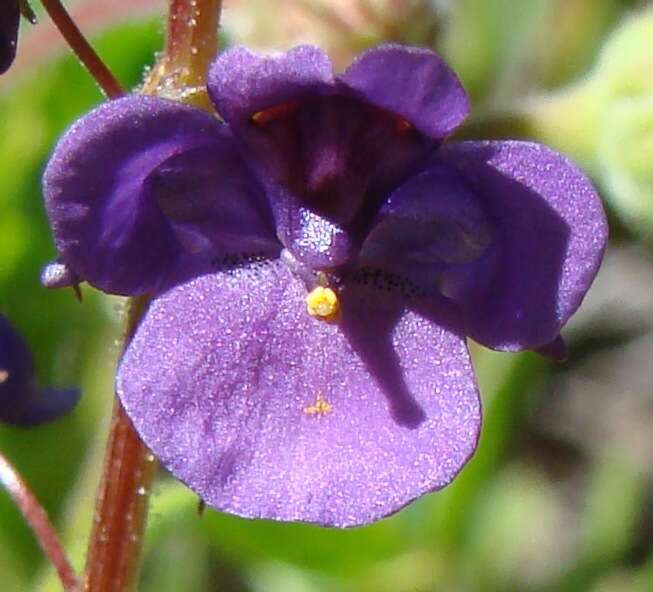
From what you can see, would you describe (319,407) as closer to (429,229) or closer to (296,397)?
(296,397)

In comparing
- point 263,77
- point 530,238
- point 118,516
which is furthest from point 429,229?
point 118,516

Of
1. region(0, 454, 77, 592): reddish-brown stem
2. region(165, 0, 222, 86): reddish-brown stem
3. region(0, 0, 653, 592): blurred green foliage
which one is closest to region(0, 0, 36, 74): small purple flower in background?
region(165, 0, 222, 86): reddish-brown stem

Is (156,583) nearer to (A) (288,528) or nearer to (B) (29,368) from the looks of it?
(A) (288,528)

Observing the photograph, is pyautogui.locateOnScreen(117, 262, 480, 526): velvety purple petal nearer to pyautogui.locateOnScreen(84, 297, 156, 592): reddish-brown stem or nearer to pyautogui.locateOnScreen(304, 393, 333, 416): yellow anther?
pyautogui.locateOnScreen(304, 393, 333, 416): yellow anther

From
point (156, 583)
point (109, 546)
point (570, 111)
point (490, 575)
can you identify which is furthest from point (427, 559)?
point (109, 546)

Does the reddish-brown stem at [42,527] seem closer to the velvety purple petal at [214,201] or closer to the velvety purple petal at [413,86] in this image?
the velvety purple petal at [214,201]

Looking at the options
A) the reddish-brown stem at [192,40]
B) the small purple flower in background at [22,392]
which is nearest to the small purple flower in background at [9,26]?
the reddish-brown stem at [192,40]
